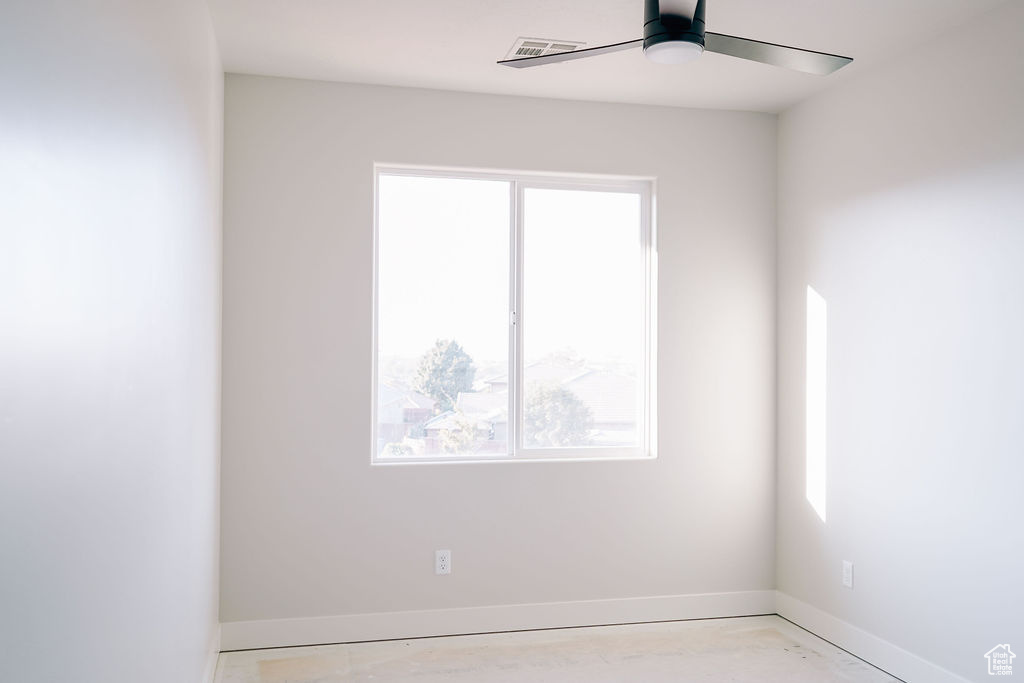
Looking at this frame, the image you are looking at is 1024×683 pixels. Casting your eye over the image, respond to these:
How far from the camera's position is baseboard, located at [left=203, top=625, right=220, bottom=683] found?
3.07 meters

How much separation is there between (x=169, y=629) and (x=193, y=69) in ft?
5.67

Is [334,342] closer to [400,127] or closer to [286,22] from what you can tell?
[400,127]

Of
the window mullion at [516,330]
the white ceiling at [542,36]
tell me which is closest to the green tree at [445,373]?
the window mullion at [516,330]

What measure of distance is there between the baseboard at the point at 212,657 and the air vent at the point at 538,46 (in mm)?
2752

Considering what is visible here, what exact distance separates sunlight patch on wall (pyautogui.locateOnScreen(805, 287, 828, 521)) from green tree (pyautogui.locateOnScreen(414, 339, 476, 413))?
5.63 ft

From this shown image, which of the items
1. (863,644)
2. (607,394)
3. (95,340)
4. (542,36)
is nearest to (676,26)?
(542,36)

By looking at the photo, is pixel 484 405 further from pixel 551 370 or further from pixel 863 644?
pixel 863 644

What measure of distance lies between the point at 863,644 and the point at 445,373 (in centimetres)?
232

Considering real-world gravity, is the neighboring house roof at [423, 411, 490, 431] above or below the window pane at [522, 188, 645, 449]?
below

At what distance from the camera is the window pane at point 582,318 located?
4129 millimetres

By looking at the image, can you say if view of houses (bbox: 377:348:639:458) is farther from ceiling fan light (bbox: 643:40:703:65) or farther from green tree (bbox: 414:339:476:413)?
ceiling fan light (bbox: 643:40:703:65)

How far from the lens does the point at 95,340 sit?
131cm

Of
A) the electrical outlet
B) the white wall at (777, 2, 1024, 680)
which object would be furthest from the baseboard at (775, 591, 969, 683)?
the electrical outlet

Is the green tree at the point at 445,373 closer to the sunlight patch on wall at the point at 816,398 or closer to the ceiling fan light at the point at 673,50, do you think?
the sunlight patch on wall at the point at 816,398
